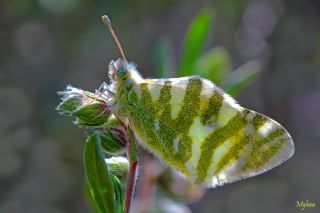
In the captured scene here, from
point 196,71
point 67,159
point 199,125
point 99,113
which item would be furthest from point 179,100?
point 67,159

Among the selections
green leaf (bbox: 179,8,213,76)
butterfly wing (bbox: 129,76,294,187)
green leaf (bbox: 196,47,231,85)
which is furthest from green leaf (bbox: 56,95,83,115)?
green leaf (bbox: 196,47,231,85)

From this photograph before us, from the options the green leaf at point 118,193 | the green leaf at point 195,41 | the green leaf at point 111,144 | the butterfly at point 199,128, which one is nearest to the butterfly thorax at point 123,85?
the butterfly at point 199,128

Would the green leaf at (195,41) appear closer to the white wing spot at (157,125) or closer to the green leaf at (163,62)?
the green leaf at (163,62)

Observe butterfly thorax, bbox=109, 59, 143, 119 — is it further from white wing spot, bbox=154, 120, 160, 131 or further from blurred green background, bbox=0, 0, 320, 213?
blurred green background, bbox=0, 0, 320, 213

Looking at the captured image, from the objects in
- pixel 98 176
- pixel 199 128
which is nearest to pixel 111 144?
pixel 98 176

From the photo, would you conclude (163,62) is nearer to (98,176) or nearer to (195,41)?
(195,41)

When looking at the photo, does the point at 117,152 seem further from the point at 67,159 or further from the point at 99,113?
the point at 67,159

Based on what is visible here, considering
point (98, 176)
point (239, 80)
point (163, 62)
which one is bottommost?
point (239, 80)

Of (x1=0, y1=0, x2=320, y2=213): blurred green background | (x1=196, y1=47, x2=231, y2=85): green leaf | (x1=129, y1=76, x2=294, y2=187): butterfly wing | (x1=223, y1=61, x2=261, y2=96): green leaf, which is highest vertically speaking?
(x1=129, y1=76, x2=294, y2=187): butterfly wing
